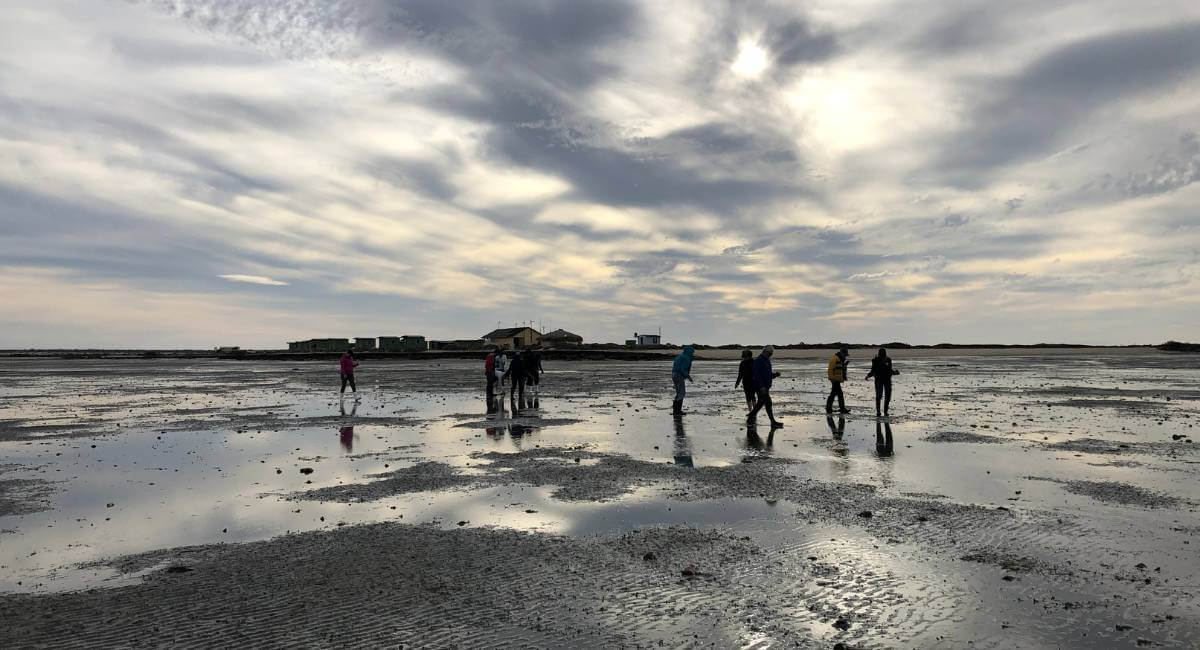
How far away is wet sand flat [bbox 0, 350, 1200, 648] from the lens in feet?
19.3

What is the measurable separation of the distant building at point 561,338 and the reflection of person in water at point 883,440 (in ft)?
400

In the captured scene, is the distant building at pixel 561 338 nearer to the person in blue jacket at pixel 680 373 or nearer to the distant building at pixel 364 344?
the distant building at pixel 364 344

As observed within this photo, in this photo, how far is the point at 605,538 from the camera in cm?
858

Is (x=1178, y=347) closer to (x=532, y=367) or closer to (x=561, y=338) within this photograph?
(x=561, y=338)

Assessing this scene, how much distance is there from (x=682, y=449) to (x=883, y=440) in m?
5.24

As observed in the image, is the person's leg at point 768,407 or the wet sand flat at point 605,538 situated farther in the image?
the person's leg at point 768,407

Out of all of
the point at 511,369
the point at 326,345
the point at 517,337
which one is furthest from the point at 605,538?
the point at 326,345

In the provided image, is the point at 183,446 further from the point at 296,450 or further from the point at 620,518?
the point at 620,518

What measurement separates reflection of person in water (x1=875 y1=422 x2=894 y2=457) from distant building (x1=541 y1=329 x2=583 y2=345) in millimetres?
122000

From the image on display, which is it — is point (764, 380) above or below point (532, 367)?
below

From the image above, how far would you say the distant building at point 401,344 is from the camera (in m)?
134

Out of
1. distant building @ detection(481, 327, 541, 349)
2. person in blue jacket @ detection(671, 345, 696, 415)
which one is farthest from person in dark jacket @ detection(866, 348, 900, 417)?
distant building @ detection(481, 327, 541, 349)

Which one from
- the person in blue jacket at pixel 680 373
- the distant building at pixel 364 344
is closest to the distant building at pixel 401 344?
the distant building at pixel 364 344

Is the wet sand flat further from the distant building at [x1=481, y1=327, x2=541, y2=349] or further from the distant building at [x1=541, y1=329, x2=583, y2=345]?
the distant building at [x1=541, y1=329, x2=583, y2=345]
